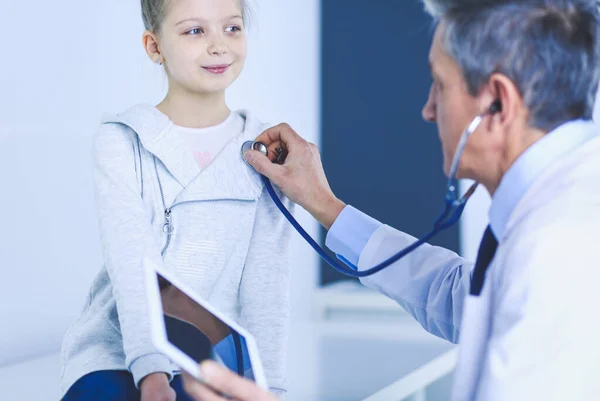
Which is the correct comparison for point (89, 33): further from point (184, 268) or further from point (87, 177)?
point (184, 268)

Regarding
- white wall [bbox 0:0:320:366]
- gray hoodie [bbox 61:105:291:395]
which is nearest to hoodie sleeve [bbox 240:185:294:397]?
gray hoodie [bbox 61:105:291:395]

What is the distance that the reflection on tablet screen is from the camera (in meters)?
0.96

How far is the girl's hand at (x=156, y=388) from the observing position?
1.13 metres

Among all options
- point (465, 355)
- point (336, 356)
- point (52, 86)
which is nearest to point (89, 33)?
point (52, 86)

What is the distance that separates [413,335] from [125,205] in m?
1.61

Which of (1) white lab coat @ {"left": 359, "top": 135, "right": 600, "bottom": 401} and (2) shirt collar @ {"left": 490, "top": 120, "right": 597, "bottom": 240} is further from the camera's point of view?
(2) shirt collar @ {"left": 490, "top": 120, "right": 597, "bottom": 240}

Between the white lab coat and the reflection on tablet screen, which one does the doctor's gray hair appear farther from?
the reflection on tablet screen

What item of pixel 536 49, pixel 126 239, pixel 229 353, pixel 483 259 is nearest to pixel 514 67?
pixel 536 49

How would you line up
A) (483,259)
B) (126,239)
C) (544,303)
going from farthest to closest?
(126,239) → (483,259) → (544,303)

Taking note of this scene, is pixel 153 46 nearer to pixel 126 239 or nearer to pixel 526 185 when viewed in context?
pixel 126 239

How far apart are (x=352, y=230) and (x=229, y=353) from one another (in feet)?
1.79

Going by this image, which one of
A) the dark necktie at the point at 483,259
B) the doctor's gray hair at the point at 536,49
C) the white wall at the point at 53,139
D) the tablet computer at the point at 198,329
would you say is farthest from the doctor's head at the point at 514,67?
the white wall at the point at 53,139

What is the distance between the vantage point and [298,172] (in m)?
1.48

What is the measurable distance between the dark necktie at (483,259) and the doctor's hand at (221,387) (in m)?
0.31
